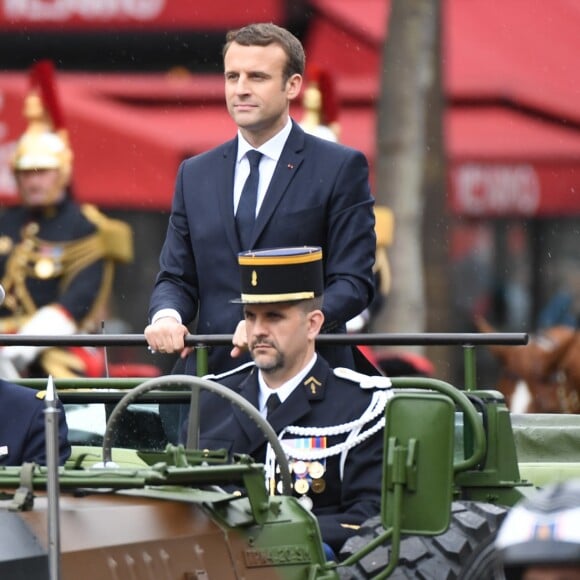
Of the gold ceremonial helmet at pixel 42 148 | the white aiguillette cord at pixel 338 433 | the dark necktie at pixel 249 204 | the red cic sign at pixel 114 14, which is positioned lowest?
the white aiguillette cord at pixel 338 433

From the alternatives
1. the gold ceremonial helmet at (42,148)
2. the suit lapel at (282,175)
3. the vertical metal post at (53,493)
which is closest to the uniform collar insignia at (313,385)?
the suit lapel at (282,175)

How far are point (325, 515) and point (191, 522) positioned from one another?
97 cm

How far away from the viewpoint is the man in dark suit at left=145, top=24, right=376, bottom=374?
266 inches

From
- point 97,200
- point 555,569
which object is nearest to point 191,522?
point 555,569

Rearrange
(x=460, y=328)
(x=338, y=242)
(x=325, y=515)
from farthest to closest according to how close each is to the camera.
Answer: (x=460, y=328), (x=338, y=242), (x=325, y=515)

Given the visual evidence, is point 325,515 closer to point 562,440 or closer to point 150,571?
point 150,571

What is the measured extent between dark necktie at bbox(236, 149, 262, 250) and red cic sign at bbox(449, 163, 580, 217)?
15030 millimetres

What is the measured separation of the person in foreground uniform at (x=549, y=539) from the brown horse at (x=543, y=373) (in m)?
10.9

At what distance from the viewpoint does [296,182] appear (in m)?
6.96

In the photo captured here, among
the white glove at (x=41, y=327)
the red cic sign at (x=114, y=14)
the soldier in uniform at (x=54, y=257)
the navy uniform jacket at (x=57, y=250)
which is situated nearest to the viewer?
the white glove at (x=41, y=327)

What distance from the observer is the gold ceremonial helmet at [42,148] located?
14844mm

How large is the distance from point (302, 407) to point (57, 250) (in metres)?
8.47

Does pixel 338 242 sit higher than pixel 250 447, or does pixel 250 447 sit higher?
pixel 338 242

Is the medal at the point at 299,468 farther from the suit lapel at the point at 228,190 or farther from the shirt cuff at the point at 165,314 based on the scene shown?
the suit lapel at the point at 228,190
